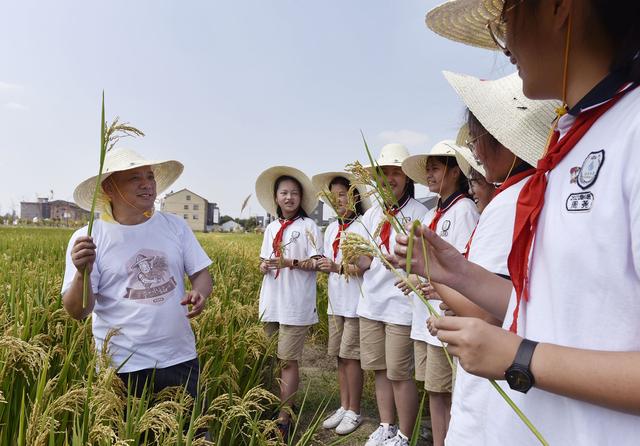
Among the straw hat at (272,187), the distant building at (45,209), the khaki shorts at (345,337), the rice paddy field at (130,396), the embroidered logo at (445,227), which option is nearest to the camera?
the rice paddy field at (130,396)

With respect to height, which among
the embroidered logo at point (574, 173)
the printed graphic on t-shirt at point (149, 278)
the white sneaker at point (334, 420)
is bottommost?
the white sneaker at point (334, 420)

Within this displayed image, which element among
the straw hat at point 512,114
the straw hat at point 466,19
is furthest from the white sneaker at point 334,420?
the straw hat at point 466,19

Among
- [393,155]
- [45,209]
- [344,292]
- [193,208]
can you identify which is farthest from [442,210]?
[45,209]

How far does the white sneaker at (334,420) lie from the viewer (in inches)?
145

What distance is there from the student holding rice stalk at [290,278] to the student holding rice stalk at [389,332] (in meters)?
0.48

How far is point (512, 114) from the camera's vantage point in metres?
1.41

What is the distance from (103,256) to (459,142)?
6.24ft

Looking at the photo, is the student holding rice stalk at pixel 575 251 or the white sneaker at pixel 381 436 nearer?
the student holding rice stalk at pixel 575 251

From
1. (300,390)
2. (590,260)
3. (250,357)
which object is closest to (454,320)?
(590,260)

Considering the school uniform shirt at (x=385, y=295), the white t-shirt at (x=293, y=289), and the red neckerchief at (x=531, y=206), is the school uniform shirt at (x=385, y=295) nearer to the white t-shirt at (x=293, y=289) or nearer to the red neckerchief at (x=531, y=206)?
the white t-shirt at (x=293, y=289)

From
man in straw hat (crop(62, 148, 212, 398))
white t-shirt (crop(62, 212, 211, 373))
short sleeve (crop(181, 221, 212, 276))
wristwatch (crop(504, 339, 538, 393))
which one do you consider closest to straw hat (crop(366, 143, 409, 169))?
short sleeve (crop(181, 221, 212, 276))

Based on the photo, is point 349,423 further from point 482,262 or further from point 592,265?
point 592,265

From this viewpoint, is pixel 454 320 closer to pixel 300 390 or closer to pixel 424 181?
pixel 424 181

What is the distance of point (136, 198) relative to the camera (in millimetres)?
2598
